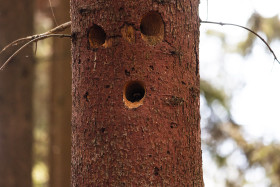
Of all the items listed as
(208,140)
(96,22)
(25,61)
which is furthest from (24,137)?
(96,22)

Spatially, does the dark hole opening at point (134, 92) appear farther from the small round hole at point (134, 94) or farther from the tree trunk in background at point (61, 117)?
the tree trunk in background at point (61, 117)

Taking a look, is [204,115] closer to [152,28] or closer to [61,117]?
[61,117]

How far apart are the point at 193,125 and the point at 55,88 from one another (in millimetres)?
5420

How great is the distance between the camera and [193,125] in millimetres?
2205

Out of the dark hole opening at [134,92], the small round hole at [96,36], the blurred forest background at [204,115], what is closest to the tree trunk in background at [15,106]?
the blurred forest background at [204,115]

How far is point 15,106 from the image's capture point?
6.33m

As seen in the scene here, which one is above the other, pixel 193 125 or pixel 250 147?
pixel 193 125

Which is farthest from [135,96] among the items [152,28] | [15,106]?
[15,106]

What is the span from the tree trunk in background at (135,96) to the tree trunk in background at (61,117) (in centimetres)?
484

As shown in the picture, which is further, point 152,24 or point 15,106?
point 15,106

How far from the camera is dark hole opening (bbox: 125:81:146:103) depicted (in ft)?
7.00

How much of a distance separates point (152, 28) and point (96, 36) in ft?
0.95

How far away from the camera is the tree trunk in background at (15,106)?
6.23m

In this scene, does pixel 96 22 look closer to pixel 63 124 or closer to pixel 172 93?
pixel 172 93
